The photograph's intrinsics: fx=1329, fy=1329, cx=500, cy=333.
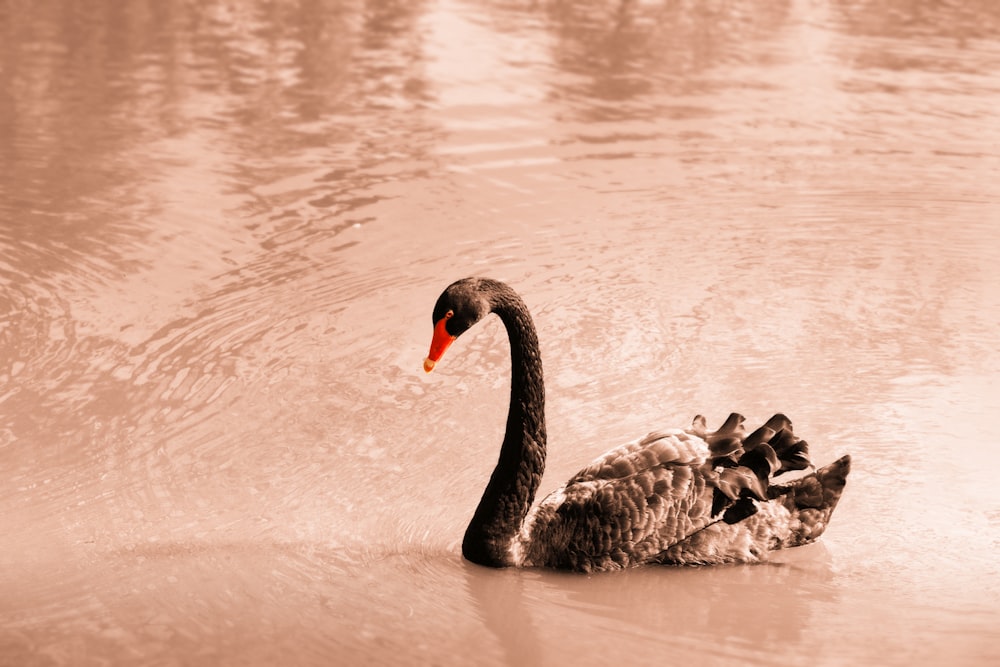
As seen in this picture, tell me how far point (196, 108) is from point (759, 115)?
363cm

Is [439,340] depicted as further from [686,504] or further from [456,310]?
[686,504]

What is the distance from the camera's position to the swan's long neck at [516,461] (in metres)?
4.16

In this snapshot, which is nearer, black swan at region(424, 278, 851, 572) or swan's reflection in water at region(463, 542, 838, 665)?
swan's reflection in water at region(463, 542, 838, 665)

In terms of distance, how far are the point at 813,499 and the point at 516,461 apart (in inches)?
39.5

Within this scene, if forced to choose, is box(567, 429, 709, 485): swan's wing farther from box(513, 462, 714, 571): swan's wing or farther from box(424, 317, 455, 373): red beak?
box(424, 317, 455, 373): red beak

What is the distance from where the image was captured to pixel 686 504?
4246 millimetres

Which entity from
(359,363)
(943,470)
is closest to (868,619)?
(943,470)

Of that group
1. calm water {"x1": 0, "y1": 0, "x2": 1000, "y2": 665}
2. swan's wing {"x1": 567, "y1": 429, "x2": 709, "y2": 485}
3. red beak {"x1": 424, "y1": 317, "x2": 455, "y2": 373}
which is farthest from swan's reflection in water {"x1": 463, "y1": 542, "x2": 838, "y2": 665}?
red beak {"x1": 424, "y1": 317, "x2": 455, "y2": 373}

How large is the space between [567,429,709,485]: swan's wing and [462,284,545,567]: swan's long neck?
26 centimetres

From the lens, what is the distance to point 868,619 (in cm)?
396

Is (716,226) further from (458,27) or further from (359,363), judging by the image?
(458,27)

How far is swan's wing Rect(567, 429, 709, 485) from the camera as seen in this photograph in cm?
433

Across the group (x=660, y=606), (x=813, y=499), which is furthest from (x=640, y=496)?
(x=813, y=499)

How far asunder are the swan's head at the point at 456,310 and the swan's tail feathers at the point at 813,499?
46.5 inches
